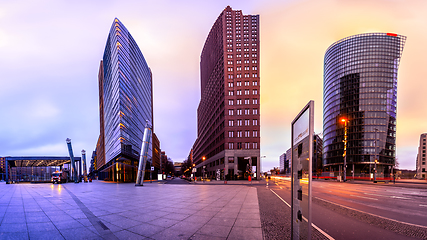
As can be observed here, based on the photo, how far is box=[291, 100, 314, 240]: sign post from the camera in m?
3.19

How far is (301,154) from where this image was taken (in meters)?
3.82

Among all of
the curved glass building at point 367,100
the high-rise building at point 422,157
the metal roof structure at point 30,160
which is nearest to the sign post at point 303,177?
the metal roof structure at point 30,160

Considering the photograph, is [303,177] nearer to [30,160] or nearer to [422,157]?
[30,160]

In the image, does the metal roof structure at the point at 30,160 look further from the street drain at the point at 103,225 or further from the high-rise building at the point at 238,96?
the street drain at the point at 103,225

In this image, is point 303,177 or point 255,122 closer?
point 303,177

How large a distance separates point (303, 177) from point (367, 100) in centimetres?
12924

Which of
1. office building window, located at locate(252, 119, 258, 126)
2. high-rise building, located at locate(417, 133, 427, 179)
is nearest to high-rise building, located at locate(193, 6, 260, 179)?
office building window, located at locate(252, 119, 258, 126)

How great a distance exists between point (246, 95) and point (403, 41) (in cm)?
10720

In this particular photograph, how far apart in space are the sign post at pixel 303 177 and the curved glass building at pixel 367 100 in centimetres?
11183

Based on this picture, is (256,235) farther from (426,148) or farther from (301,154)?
(426,148)

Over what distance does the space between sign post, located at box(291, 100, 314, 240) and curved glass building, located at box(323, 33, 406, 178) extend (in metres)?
112

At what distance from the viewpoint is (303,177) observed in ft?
12.0

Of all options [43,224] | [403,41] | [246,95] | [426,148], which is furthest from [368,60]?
[43,224]

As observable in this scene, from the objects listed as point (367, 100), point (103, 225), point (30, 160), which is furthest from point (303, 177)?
point (367, 100)
